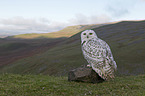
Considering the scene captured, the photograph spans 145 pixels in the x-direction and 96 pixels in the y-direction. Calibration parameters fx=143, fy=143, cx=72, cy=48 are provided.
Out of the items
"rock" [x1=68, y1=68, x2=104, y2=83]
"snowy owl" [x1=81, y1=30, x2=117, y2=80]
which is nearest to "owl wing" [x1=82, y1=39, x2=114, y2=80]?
"snowy owl" [x1=81, y1=30, x2=117, y2=80]

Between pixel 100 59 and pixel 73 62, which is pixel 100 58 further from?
pixel 73 62

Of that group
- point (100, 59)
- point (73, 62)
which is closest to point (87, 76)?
point (100, 59)

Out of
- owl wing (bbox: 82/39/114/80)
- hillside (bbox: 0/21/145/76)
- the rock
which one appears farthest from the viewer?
hillside (bbox: 0/21/145/76)

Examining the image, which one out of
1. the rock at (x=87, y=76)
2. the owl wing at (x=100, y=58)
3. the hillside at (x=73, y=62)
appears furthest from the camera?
the hillside at (x=73, y=62)

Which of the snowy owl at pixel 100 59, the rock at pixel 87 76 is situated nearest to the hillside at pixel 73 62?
the rock at pixel 87 76

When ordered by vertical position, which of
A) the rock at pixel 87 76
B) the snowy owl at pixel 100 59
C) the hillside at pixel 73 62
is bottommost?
the hillside at pixel 73 62

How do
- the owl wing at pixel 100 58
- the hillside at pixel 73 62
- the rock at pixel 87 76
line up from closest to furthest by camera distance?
the owl wing at pixel 100 58 < the rock at pixel 87 76 < the hillside at pixel 73 62

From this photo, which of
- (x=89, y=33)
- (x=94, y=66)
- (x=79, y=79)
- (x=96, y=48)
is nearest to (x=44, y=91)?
(x=79, y=79)

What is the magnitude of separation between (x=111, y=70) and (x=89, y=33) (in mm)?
3680

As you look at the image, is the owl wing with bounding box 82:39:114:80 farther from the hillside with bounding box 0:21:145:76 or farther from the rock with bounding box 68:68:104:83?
the hillside with bounding box 0:21:145:76

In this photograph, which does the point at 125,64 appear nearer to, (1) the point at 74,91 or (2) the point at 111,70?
(2) the point at 111,70

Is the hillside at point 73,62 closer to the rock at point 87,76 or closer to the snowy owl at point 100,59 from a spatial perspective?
the rock at point 87,76

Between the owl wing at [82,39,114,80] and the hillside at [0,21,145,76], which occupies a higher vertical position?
the owl wing at [82,39,114,80]

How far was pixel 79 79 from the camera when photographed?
1181cm
